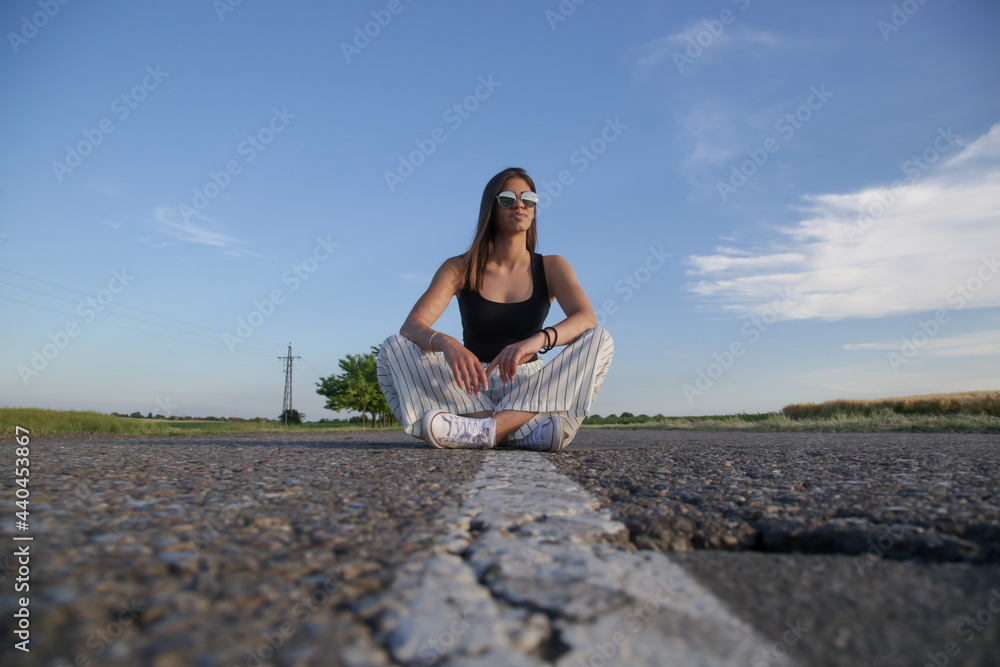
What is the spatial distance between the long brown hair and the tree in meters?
36.9

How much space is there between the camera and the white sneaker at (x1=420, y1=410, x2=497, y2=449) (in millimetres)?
3361

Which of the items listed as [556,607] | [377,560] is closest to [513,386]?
[377,560]

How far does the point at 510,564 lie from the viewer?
3.30 ft

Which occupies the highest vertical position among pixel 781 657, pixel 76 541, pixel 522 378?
pixel 522 378

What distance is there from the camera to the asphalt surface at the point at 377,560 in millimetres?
720

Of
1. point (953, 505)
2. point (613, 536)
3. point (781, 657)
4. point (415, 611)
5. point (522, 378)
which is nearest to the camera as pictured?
point (781, 657)

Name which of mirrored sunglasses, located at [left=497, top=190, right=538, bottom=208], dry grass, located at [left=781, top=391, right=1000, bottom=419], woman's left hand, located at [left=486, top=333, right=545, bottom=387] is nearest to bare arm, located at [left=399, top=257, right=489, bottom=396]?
woman's left hand, located at [left=486, top=333, right=545, bottom=387]

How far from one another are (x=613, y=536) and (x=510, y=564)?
322 millimetres

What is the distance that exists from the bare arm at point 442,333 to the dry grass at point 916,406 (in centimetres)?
1262

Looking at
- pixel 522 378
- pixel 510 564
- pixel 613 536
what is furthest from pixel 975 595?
pixel 522 378

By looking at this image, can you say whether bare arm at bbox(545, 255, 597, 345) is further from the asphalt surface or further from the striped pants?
the asphalt surface

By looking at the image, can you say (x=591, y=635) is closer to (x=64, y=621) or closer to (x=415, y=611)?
(x=415, y=611)

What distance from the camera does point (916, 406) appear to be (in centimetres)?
1708

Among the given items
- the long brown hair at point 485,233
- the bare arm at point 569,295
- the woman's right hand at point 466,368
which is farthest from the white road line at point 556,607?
the long brown hair at point 485,233
